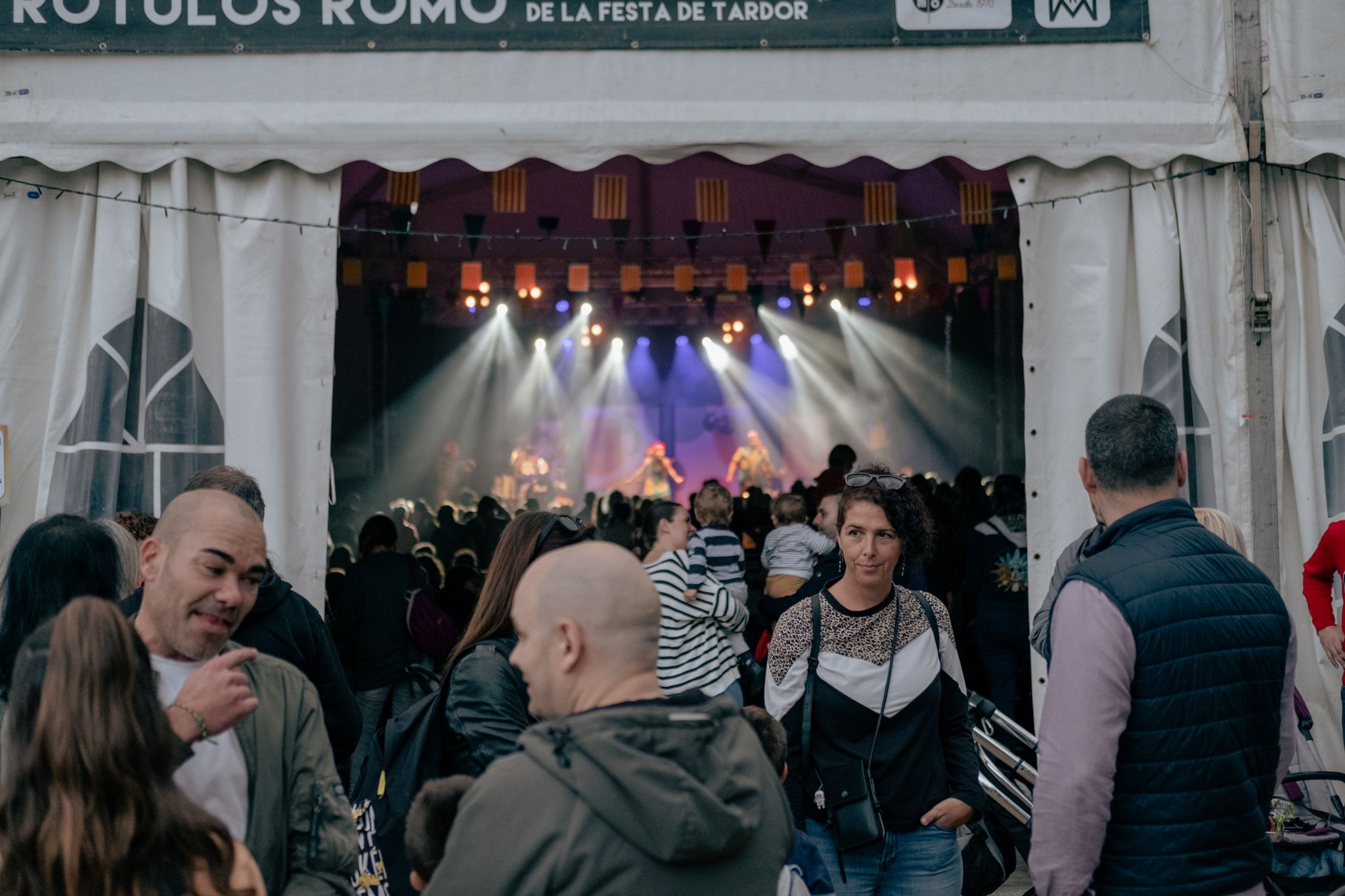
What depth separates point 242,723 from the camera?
94.0 inches

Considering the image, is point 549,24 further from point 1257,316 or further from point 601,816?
point 601,816

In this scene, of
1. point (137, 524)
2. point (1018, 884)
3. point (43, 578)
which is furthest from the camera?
point (1018, 884)

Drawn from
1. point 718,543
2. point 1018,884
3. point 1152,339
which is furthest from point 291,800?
point 718,543

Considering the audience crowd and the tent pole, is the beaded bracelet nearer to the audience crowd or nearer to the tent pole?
the audience crowd

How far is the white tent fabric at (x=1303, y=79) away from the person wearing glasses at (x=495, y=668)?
13.5 ft

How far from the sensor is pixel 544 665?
185 centimetres

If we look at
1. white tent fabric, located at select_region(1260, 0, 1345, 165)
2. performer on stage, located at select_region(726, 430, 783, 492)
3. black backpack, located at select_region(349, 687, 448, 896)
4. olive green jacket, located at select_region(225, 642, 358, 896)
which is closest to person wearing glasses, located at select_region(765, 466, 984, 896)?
black backpack, located at select_region(349, 687, 448, 896)

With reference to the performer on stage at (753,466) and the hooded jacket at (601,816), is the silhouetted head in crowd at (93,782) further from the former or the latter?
the performer on stage at (753,466)

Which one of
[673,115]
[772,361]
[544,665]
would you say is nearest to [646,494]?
[772,361]

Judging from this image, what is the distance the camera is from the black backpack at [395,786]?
Answer: 3168mm

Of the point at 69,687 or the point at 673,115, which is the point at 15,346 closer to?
the point at 673,115

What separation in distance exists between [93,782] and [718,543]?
19.2 feet

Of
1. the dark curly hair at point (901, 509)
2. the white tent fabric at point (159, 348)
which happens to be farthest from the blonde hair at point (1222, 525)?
the white tent fabric at point (159, 348)

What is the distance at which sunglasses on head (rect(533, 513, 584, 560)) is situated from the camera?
326 cm
